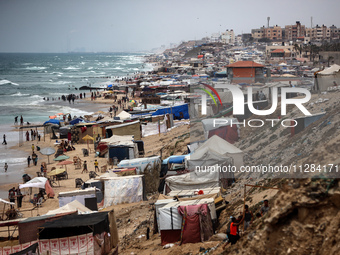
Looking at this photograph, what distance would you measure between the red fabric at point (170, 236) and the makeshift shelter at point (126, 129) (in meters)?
15.3

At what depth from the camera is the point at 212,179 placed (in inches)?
512

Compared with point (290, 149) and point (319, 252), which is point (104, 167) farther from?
point (319, 252)

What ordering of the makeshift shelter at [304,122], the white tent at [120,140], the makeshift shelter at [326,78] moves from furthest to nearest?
the makeshift shelter at [326,78] → the white tent at [120,140] → the makeshift shelter at [304,122]

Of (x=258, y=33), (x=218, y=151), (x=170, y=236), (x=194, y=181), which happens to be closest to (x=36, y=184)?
(x=194, y=181)

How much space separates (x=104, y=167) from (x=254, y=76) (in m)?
20.0

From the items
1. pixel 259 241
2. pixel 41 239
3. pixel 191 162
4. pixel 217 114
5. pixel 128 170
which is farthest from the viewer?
pixel 217 114

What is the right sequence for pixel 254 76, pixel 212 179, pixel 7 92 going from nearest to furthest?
pixel 212 179
pixel 254 76
pixel 7 92

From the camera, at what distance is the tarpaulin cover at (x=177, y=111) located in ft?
101

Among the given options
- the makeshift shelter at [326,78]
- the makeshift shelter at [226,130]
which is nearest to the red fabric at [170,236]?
the makeshift shelter at [226,130]

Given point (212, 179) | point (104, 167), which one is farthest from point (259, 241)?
point (104, 167)

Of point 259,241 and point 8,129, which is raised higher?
point 259,241

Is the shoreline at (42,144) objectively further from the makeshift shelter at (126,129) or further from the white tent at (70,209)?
the white tent at (70,209)

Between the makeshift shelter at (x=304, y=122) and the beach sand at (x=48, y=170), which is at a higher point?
the makeshift shelter at (x=304, y=122)

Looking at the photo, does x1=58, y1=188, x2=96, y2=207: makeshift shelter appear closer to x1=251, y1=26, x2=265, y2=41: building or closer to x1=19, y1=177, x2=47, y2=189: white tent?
x1=19, y1=177, x2=47, y2=189: white tent
